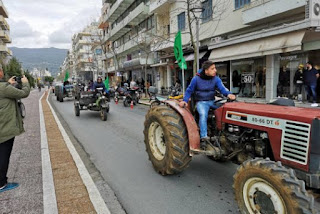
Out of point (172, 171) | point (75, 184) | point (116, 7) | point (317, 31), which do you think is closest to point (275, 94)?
point (317, 31)

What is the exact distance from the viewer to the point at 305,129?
2.50 meters

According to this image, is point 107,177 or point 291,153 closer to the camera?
point 291,153

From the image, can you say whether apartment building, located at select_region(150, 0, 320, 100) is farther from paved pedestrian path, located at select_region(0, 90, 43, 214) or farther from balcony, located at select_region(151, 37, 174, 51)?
paved pedestrian path, located at select_region(0, 90, 43, 214)

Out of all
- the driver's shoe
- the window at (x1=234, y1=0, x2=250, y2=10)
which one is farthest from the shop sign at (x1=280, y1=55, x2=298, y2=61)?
the driver's shoe

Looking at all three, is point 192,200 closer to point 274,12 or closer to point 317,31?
point 317,31

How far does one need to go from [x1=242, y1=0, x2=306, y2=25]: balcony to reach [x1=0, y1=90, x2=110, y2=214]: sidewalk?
10868 millimetres

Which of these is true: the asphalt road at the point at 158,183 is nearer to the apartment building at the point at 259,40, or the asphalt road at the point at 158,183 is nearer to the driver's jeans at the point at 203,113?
the driver's jeans at the point at 203,113

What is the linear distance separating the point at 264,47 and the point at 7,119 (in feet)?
37.9

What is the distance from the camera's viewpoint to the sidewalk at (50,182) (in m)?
3.31

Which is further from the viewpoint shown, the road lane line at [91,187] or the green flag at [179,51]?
the green flag at [179,51]

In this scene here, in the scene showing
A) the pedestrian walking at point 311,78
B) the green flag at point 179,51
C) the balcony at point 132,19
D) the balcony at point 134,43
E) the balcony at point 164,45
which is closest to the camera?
the pedestrian walking at point 311,78

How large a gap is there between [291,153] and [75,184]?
10.3 ft

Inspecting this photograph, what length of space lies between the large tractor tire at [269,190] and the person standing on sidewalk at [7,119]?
3.42 m

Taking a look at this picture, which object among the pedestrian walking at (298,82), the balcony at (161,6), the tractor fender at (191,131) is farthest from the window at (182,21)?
the tractor fender at (191,131)
